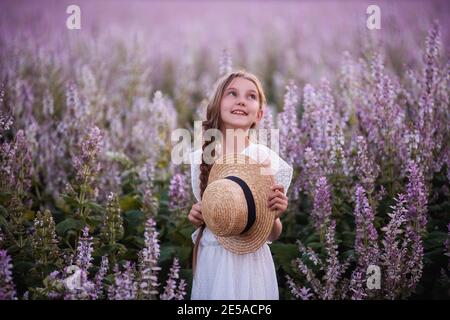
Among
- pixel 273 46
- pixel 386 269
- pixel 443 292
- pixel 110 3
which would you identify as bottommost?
pixel 443 292

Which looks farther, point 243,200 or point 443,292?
point 443,292

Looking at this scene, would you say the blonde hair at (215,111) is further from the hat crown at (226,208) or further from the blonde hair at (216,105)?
the hat crown at (226,208)

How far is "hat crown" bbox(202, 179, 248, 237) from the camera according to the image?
221 centimetres

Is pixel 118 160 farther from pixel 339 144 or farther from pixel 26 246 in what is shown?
pixel 339 144

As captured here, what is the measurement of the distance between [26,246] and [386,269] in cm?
176

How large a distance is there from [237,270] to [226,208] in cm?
33

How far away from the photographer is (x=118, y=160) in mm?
3521

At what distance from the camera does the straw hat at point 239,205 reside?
221 centimetres

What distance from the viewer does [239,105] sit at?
251 centimetres

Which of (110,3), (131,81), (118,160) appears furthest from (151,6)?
(118,160)

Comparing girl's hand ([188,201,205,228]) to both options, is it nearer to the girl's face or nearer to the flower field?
the flower field

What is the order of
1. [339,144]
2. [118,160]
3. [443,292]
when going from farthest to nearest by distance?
1. [118,160]
2. [339,144]
3. [443,292]

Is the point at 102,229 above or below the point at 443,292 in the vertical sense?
above

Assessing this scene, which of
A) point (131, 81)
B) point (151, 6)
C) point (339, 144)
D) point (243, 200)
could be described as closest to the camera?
point (243, 200)
